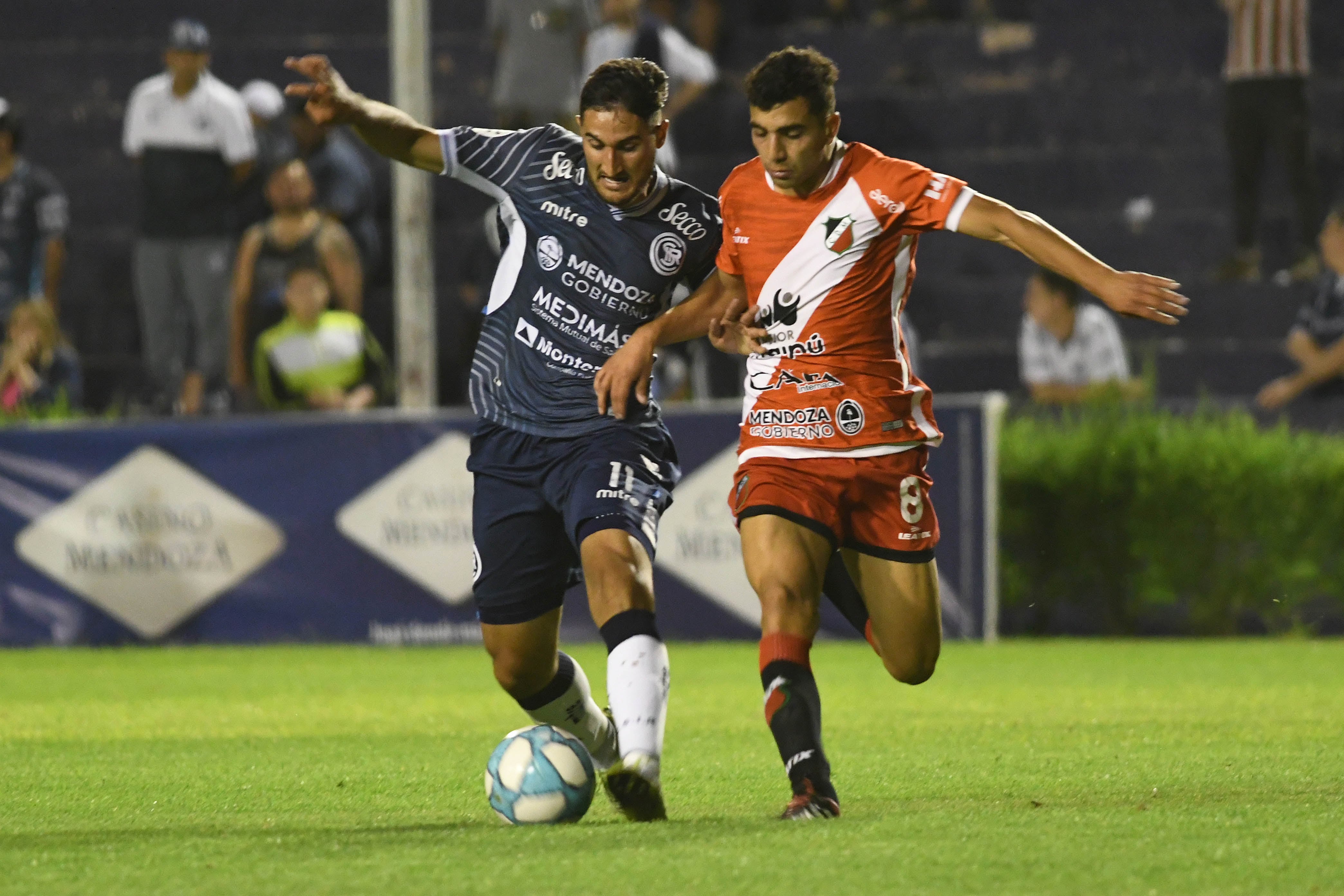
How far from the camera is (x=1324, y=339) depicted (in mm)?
13312

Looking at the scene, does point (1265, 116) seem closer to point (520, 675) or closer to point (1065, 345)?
point (1065, 345)

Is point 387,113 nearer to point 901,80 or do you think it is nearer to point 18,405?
point 18,405

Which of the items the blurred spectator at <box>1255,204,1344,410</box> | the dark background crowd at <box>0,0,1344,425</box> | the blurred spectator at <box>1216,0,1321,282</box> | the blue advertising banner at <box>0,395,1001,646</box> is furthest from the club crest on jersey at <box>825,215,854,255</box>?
the blurred spectator at <box>1216,0,1321,282</box>

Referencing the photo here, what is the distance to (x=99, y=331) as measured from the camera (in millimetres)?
16000

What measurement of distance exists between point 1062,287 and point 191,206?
609 centimetres

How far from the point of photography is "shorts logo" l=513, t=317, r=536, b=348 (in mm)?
5887

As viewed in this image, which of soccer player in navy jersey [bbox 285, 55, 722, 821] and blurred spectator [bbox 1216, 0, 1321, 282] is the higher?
blurred spectator [bbox 1216, 0, 1321, 282]

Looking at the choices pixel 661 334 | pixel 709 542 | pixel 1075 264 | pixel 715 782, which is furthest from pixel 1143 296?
pixel 709 542

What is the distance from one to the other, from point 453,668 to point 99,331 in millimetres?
6775

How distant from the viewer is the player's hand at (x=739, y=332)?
551 cm

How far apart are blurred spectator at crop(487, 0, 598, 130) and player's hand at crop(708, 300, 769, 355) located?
28.2ft

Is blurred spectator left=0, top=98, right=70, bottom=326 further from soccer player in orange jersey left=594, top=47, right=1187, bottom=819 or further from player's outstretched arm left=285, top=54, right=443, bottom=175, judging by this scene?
soccer player in orange jersey left=594, top=47, right=1187, bottom=819

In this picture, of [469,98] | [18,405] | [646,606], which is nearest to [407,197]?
[18,405]

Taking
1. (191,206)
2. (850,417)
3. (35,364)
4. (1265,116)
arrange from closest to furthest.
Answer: (850,417) < (35,364) < (191,206) < (1265,116)
